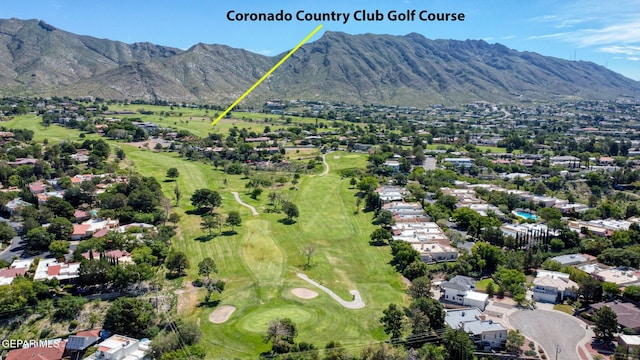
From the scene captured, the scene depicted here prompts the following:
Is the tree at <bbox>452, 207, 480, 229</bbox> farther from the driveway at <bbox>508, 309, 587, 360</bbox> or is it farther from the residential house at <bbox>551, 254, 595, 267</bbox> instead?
the driveway at <bbox>508, 309, 587, 360</bbox>

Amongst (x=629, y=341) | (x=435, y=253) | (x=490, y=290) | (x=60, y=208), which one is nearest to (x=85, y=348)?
(x=60, y=208)

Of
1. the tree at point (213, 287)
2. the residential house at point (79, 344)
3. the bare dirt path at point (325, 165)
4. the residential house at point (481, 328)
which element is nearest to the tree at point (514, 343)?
the residential house at point (481, 328)

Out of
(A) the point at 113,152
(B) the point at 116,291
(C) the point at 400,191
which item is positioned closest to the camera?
(B) the point at 116,291

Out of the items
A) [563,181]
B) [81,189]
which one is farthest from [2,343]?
[563,181]

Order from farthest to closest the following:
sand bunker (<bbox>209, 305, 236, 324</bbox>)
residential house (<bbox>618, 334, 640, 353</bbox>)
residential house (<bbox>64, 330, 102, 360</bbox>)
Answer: sand bunker (<bbox>209, 305, 236, 324</bbox>) < residential house (<bbox>618, 334, 640, 353</bbox>) < residential house (<bbox>64, 330, 102, 360</bbox>)

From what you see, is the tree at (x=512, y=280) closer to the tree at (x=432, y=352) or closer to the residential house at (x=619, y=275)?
the residential house at (x=619, y=275)

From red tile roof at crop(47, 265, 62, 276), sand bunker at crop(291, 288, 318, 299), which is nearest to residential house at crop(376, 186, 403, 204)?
sand bunker at crop(291, 288, 318, 299)

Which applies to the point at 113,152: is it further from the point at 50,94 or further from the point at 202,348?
the point at 50,94
